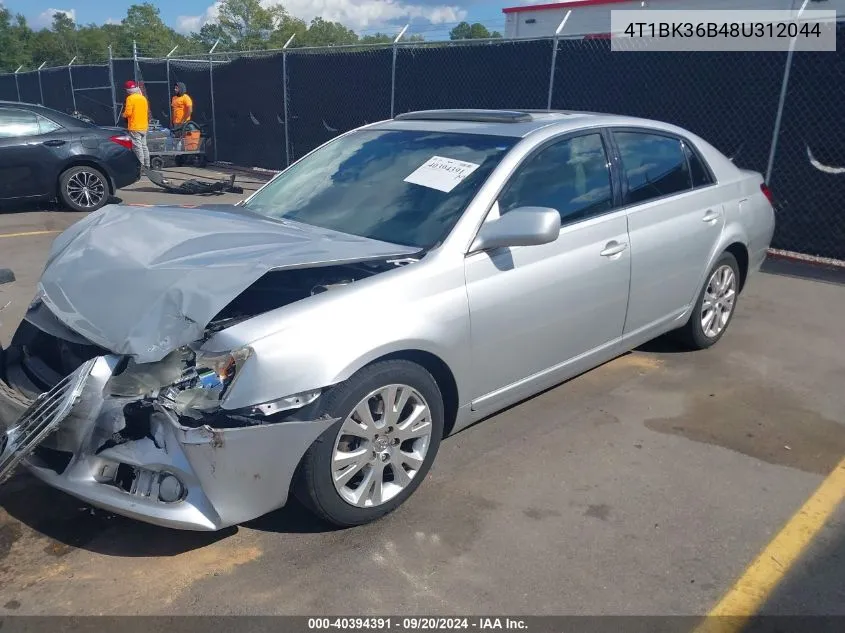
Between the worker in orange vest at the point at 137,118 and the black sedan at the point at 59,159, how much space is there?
2837 millimetres

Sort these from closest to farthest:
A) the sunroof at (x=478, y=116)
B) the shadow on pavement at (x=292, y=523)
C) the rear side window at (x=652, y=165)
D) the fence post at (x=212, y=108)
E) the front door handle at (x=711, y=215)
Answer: the shadow on pavement at (x=292, y=523) → the sunroof at (x=478, y=116) → the rear side window at (x=652, y=165) → the front door handle at (x=711, y=215) → the fence post at (x=212, y=108)

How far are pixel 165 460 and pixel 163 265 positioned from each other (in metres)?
0.90

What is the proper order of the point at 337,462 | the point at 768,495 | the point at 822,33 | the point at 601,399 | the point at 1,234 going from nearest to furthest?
the point at 337,462
the point at 768,495
the point at 601,399
the point at 822,33
the point at 1,234

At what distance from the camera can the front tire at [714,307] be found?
5.15m

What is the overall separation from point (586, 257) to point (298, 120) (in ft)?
36.0

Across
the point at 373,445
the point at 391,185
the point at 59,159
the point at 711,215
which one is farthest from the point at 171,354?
the point at 59,159

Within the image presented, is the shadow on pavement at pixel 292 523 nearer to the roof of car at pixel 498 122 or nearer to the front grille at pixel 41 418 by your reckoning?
the front grille at pixel 41 418

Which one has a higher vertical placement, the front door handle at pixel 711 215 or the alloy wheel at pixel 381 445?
the front door handle at pixel 711 215

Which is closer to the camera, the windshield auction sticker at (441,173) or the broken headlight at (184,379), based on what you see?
the broken headlight at (184,379)

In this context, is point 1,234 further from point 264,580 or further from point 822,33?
point 822,33

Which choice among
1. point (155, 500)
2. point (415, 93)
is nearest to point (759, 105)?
point (415, 93)

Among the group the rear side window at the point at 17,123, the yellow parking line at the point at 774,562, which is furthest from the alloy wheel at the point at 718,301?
the rear side window at the point at 17,123

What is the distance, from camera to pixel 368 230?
3.71 metres

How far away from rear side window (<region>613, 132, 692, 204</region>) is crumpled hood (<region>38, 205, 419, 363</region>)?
1736 mm
